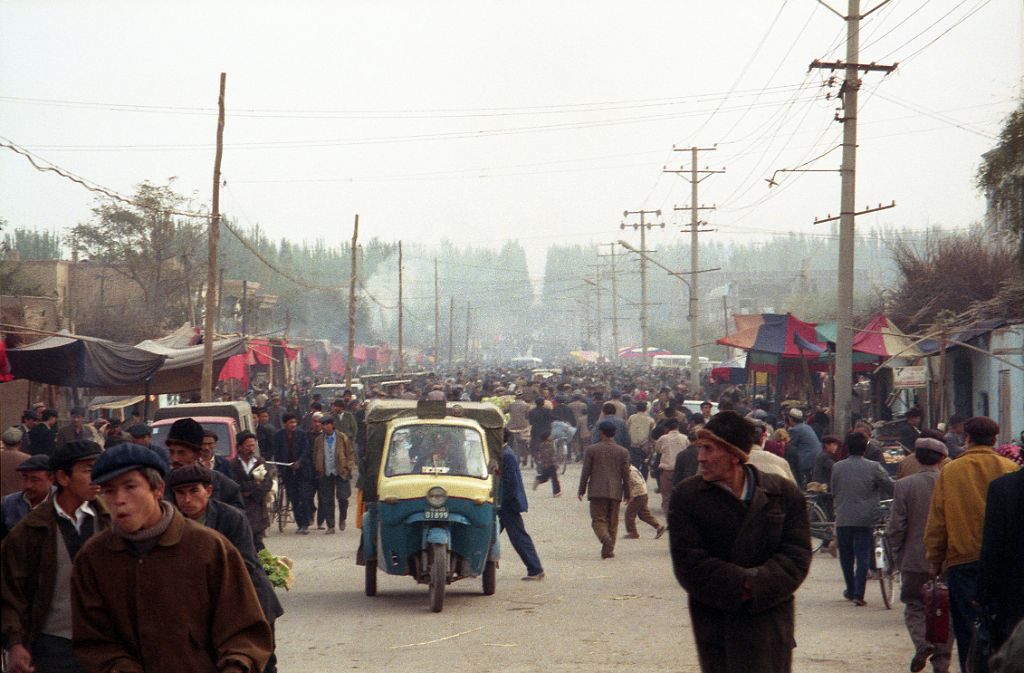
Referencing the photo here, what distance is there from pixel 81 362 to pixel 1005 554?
17937mm

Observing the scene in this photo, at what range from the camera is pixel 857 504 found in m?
12.1

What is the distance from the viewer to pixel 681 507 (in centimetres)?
556

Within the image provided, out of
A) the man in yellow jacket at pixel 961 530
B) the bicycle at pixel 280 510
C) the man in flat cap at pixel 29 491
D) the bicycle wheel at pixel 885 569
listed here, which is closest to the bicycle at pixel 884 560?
the bicycle wheel at pixel 885 569

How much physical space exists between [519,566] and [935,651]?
7386 millimetres

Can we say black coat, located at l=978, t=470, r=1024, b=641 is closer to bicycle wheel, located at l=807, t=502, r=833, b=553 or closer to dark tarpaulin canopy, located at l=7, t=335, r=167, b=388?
bicycle wheel, located at l=807, t=502, r=833, b=553

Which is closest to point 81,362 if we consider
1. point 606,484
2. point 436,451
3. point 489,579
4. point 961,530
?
point 606,484

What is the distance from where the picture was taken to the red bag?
821cm

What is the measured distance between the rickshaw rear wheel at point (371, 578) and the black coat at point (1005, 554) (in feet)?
26.3

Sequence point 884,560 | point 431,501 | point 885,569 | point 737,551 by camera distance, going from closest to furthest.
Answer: point 737,551 → point 885,569 → point 884,560 → point 431,501

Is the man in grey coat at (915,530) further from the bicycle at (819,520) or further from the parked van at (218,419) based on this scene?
the parked van at (218,419)

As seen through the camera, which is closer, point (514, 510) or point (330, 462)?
point (514, 510)

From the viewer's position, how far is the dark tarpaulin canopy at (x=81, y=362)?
2097 cm

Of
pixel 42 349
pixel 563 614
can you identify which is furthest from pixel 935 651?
pixel 42 349

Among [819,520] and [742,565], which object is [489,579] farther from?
[742,565]
